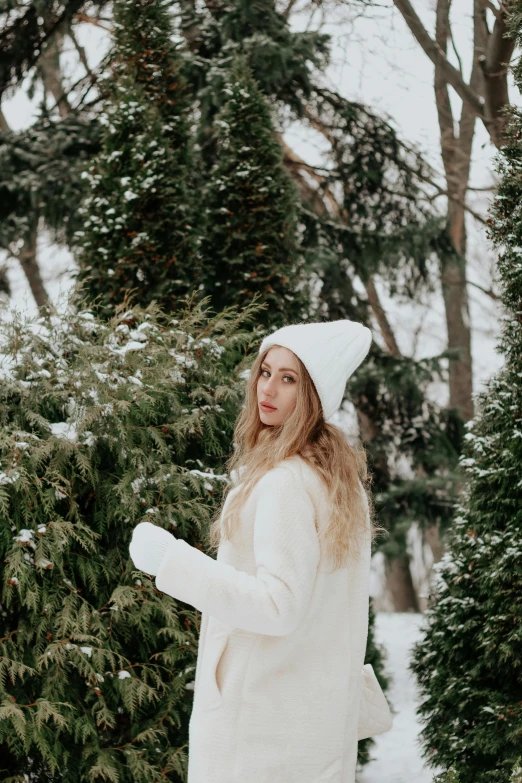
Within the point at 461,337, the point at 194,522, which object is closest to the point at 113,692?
the point at 194,522

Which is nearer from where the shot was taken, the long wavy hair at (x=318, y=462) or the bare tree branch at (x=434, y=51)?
the long wavy hair at (x=318, y=462)

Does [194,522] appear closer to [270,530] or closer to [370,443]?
[270,530]

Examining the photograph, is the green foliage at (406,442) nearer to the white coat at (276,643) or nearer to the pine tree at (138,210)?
the pine tree at (138,210)

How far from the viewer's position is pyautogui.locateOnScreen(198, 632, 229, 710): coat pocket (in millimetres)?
2156

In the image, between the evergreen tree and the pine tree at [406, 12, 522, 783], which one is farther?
the evergreen tree

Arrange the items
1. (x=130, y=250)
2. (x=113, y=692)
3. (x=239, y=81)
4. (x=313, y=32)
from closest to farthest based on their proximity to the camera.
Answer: (x=113, y=692), (x=130, y=250), (x=239, y=81), (x=313, y=32)

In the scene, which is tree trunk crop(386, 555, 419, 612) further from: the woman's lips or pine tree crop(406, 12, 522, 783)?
the woman's lips

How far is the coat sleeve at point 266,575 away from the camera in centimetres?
198

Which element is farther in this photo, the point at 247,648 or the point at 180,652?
the point at 180,652

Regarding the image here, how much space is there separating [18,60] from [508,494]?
24.3 feet

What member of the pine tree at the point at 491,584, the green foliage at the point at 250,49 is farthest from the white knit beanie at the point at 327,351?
the green foliage at the point at 250,49

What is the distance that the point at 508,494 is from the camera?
394cm

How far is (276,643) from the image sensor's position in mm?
2139

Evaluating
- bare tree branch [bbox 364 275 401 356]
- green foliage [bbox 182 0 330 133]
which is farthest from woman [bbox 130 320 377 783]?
bare tree branch [bbox 364 275 401 356]
